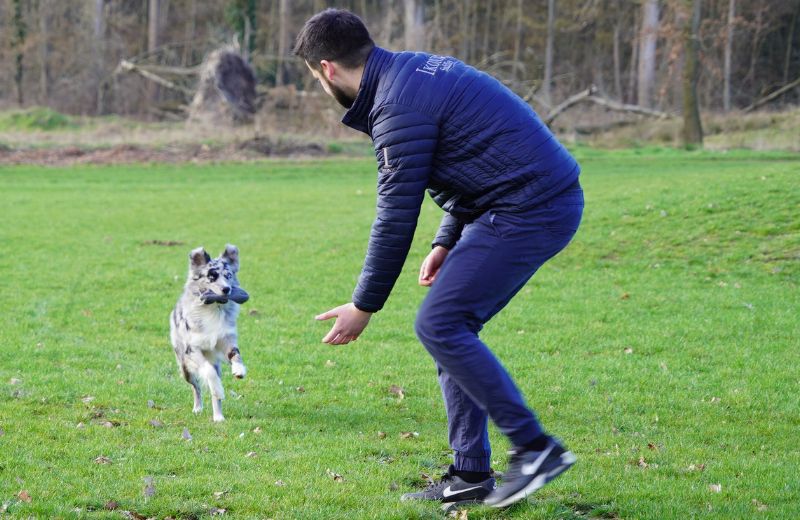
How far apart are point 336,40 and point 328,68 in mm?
168

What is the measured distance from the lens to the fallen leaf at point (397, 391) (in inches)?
370

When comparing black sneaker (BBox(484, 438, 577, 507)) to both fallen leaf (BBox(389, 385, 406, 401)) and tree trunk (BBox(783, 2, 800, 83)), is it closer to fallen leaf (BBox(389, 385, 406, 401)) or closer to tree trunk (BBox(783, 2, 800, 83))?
fallen leaf (BBox(389, 385, 406, 401))

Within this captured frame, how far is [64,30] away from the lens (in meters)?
64.6

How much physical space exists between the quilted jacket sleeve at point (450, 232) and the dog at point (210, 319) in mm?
Answer: 2875

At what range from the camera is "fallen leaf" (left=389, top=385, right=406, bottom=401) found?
9389 millimetres

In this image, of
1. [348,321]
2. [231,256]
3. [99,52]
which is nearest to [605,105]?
[99,52]

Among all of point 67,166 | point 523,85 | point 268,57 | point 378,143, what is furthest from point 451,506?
point 268,57

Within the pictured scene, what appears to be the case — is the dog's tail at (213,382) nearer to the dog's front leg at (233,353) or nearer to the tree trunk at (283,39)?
the dog's front leg at (233,353)

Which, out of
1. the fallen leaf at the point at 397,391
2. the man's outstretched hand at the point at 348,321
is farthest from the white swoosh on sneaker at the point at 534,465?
the fallen leaf at the point at 397,391

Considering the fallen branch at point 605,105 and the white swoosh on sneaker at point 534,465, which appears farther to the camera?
the fallen branch at point 605,105

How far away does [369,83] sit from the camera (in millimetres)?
5180

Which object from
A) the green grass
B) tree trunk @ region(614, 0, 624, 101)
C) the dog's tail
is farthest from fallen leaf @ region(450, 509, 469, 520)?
tree trunk @ region(614, 0, 624, 101)

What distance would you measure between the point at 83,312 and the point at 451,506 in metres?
9.58

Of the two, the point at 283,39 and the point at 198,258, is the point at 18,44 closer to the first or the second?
the point at 283,39
